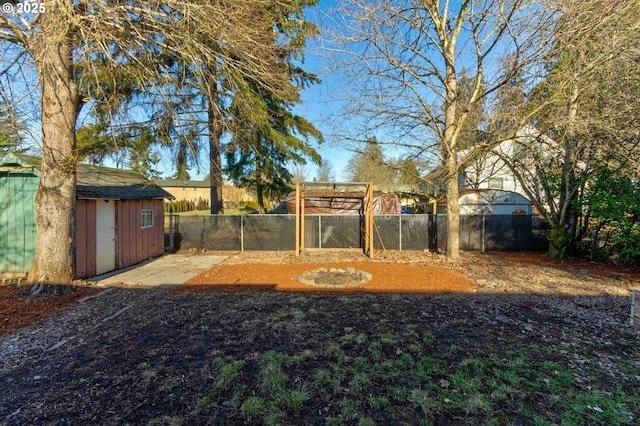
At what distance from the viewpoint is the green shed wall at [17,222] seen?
21.4 ft

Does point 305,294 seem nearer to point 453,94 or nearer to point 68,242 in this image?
point 68,242

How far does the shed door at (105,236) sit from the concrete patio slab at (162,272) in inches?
11.1

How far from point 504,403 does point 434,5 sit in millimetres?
9445

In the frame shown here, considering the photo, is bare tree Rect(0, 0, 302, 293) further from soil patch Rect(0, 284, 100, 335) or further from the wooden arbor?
the wooden arbor

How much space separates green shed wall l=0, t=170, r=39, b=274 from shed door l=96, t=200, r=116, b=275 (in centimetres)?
123

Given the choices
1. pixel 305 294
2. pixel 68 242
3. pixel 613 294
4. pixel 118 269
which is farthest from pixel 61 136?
pixel 613 294

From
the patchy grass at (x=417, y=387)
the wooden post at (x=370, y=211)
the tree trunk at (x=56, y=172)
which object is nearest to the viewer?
the patchy grass at (x=417, y=387)

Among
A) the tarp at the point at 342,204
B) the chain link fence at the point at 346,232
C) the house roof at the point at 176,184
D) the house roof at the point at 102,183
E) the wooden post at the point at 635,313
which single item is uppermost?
Answer: the house roof at the point at 176,184

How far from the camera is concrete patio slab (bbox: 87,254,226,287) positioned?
262 inches

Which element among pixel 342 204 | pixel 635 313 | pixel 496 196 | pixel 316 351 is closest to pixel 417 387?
pixel 316 351

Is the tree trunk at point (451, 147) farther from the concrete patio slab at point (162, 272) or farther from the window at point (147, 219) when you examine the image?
the window at point (147, 219)

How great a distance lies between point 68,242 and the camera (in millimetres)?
5500

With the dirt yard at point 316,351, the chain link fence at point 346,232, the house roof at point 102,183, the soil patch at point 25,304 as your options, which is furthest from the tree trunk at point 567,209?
the soil patch at point 25,304

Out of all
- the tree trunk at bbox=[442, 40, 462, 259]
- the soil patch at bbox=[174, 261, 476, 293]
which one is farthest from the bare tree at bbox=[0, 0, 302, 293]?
the tree trunk at bbox=[442, 40, 462, 259]
